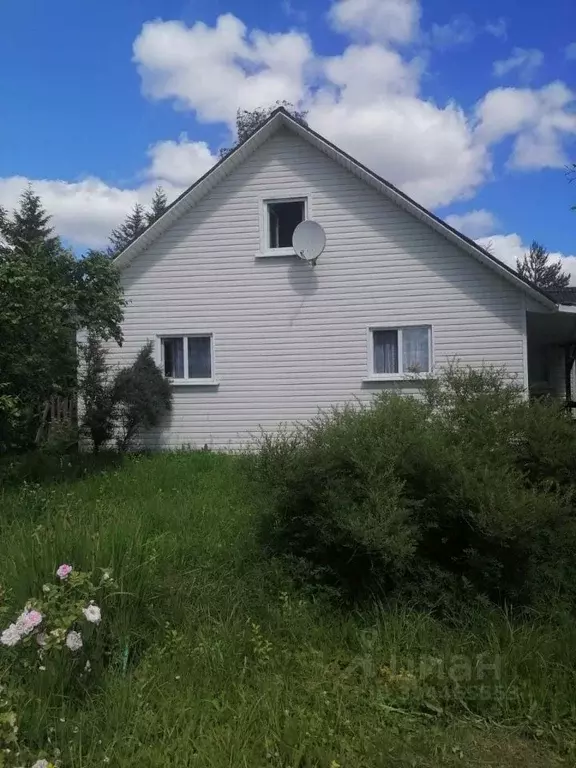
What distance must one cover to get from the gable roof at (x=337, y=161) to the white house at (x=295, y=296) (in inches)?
1.3

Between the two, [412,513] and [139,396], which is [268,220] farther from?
[412,513]

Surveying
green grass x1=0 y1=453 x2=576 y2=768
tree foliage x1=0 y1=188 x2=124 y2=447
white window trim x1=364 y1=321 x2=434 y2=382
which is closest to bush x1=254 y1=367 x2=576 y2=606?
green grass x1=0 y1=453 x2=576 y2=768

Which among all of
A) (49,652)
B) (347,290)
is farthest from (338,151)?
(49,652)

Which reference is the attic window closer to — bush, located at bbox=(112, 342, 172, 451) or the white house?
the white house

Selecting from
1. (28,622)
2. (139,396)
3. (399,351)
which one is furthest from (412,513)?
(139,396)

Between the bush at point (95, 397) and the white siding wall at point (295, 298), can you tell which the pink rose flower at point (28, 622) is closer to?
the bush at point (95, 397)

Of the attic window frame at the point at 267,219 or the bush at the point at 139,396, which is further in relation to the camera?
the attic window frame at the point at 267,219

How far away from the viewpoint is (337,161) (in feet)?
43.4

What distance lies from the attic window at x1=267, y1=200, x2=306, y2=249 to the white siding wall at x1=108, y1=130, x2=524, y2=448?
0.98ft

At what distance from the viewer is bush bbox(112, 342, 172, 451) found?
12664 millimetres

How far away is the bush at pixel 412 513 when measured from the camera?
16.1 feet

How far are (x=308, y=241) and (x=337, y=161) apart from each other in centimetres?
179

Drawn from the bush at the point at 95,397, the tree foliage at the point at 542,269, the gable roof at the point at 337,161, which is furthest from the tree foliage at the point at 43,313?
the tree foliage at the point at 542,269

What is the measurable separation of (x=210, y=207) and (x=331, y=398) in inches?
188
